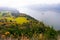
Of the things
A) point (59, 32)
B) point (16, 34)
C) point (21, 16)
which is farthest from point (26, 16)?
point (59, 32)

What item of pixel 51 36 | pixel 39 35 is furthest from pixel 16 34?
pixel 51 36

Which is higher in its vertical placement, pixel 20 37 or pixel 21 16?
pixel 21 16

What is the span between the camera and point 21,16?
6102mm

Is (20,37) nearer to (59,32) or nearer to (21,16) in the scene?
(21,16)

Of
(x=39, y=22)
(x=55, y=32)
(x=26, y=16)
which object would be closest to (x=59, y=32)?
(x=55, y=32)

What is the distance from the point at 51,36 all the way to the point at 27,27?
0.76 metres

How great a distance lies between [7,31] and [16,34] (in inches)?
10.8

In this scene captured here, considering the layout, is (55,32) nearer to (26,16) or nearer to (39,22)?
(39,22)

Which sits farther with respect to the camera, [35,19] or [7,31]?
[35,19]

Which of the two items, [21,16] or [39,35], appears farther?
[21,16]

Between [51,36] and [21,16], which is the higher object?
[21,16]

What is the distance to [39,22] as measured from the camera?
19.7ft

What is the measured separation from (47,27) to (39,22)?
29cm

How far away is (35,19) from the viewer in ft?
20.1
